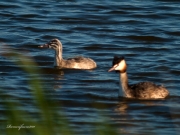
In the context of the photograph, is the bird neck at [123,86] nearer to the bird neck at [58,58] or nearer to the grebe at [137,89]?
the grebe at [137,89]

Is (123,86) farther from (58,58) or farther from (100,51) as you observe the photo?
(100,51)

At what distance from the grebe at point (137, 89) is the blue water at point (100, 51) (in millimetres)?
124

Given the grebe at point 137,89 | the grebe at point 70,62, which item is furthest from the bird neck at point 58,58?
the grebe at point 137,89

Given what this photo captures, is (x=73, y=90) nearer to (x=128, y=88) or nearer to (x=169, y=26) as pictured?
(x=128, y=88)

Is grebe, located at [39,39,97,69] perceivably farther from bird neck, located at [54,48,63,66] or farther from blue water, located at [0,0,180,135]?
blue water, located at [0,0,180,135]

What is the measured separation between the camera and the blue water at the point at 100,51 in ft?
38.8

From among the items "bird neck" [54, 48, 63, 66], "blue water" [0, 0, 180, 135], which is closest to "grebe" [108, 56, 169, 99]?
"blue water" [0, 0, 180, 135]

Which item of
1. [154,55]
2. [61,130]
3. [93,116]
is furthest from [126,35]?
[61,130]

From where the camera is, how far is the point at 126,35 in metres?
18.9

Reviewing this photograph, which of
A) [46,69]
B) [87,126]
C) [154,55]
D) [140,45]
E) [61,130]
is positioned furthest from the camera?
[140,45]

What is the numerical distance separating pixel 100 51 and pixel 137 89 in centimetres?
446

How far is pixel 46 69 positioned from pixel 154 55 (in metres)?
2.47

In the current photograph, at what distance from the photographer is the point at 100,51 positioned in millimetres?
17141

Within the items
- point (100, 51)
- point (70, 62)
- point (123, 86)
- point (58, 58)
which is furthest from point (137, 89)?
point (100, 51)
